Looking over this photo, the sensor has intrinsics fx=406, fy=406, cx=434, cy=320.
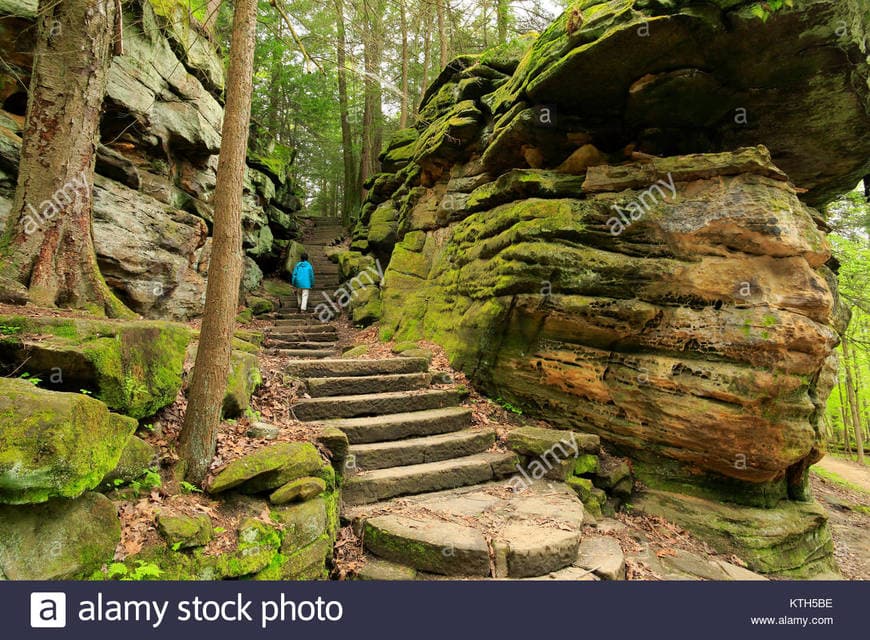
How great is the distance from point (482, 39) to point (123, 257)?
17944 mm

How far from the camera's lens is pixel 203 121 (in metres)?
11.4

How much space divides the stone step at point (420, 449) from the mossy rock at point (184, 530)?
7.37 feet

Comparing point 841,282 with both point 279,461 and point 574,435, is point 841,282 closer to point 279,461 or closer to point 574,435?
point 574,435

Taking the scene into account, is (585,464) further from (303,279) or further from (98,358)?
(303,279)

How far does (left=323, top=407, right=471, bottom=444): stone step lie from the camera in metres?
5.93

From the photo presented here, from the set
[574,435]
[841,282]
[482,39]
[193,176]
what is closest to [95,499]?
[574,435]

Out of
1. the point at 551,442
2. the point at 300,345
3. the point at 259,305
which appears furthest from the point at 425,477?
the point at 259,305

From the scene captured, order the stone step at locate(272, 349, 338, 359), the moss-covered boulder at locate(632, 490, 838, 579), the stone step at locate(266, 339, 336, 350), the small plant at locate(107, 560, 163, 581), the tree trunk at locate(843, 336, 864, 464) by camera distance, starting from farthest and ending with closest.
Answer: the tree trunk at locate(843, 336, 864, 464) < the stone step at locate(266, 339, 336, 350) < the stone step at locate(272, 349, 338, 359) < the moss-covered boulder at locate(632, 490, 838, 579) < the small plant at locate(107, 560, 163, 581)

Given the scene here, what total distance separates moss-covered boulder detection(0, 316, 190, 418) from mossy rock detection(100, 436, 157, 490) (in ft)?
1.31

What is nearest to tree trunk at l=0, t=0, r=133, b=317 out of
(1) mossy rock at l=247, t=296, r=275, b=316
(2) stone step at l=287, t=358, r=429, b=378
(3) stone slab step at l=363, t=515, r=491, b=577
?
(2) stone step at l=287, t=358, r=429, b=378

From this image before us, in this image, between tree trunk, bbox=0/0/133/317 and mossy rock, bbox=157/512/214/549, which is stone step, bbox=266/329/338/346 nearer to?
tree trunk, bbox=0/0/133/317

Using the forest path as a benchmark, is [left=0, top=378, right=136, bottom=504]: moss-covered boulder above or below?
above

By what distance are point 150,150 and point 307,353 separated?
20.2 ft

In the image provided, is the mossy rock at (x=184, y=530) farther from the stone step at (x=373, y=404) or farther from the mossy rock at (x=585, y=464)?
the mossy rock at (x=585, y=464)
